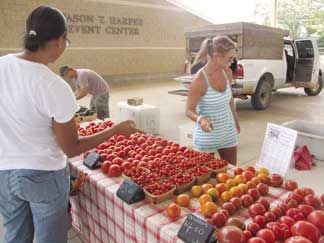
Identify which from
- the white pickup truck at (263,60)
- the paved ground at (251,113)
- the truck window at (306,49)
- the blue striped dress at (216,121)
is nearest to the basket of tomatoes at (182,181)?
the blue striped dress at (216,121)

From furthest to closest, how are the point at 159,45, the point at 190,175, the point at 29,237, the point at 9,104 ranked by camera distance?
the point at 159,45
the point at 190,175
the point at 29,237
the point at 9,104

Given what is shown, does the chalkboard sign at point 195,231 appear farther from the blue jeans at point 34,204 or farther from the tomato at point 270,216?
the blue jeans at point 34,204

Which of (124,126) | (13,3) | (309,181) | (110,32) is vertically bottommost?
(309,181)

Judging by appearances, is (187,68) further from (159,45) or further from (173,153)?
(159,45)

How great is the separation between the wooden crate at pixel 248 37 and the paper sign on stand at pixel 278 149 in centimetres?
468

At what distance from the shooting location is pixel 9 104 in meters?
1.33

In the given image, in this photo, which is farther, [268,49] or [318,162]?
[268,49]

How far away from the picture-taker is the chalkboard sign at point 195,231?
1.16 m

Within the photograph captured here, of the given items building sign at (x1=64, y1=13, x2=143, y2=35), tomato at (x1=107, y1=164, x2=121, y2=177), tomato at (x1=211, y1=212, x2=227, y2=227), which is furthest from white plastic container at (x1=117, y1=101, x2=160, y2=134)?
building sign at (x1=64, y1=13, x2=143, y2=35)

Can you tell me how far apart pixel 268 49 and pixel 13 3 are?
826 centimetres

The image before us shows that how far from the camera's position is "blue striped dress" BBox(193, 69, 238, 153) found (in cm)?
233

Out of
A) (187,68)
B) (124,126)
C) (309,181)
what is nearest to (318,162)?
(309,181)

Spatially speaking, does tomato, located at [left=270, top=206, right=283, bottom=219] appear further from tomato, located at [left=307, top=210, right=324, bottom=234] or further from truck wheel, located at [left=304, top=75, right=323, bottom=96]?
truck wheel, located at [left=304, top=75, right=323, bottom=96]

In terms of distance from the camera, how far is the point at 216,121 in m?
2.38
